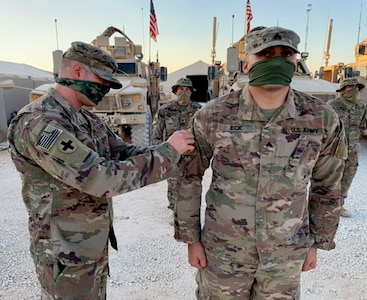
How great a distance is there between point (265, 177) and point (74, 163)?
0.79m

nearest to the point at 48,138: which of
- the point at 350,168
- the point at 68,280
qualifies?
the point at 68,280

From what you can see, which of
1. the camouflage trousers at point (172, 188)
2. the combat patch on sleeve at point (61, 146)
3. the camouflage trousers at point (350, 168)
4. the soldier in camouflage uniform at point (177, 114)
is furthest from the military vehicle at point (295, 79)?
the combat patch on sleeve at point (61, 146)

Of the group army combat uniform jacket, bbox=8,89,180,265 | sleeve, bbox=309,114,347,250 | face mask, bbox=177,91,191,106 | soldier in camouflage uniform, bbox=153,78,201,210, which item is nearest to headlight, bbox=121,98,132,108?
soldier in camouflage uniform, bbox=153,78,201,210

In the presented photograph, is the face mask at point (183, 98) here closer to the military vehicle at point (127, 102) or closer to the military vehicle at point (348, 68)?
the military vehicle at point (127, 102)

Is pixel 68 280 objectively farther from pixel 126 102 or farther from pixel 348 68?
pixel 348 68

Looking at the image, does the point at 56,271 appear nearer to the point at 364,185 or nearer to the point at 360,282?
the point at 360,282

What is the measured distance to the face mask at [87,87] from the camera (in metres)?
1.37

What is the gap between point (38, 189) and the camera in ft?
4.38

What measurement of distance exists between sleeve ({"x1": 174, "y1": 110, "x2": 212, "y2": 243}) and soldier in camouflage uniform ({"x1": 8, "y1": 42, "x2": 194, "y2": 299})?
96mm

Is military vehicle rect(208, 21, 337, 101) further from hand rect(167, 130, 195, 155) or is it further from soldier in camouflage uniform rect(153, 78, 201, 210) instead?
hand rect(167, 130, 195, 155)

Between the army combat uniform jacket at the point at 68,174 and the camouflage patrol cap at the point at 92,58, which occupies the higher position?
the camouflage patrol cap at the point at 92,58

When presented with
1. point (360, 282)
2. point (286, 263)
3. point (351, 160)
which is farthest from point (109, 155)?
point (351, 160)

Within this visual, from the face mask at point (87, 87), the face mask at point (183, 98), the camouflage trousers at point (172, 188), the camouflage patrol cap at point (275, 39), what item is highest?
the camouflage patrol cap at point (275, 39)

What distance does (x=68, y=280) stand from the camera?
1.38 meters
